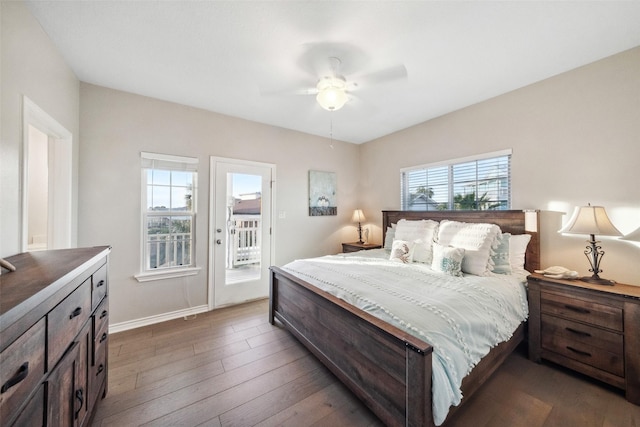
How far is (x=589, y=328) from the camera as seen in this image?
6.18 feet

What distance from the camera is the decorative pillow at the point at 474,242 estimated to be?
2.28m

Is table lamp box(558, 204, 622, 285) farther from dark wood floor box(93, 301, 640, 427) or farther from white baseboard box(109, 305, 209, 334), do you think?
white baseboard box(109, 305, 209, 334)

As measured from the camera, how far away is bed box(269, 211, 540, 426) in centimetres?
124

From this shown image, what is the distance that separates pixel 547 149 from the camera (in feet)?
8.26

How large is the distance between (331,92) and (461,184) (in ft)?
7.17

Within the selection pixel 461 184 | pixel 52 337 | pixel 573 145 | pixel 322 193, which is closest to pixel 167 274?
pixel 52 337

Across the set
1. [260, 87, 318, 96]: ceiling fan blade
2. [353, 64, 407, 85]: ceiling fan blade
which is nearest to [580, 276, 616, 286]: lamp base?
[353, 64, 407, 85]: ceiling fan blade

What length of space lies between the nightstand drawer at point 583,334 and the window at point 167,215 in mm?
3697

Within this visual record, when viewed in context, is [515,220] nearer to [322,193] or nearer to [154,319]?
[322,193]

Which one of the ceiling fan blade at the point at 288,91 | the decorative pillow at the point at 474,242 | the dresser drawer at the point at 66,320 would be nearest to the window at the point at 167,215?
the ceiling fan blade at the point at 288,91

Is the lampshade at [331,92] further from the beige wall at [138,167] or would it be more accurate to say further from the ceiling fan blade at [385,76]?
the beige wall at [138,167]

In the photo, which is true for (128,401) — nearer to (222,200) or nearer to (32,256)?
(32,256)

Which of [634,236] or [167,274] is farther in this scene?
[167,274]

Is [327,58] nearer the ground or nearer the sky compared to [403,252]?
nearer the sky
